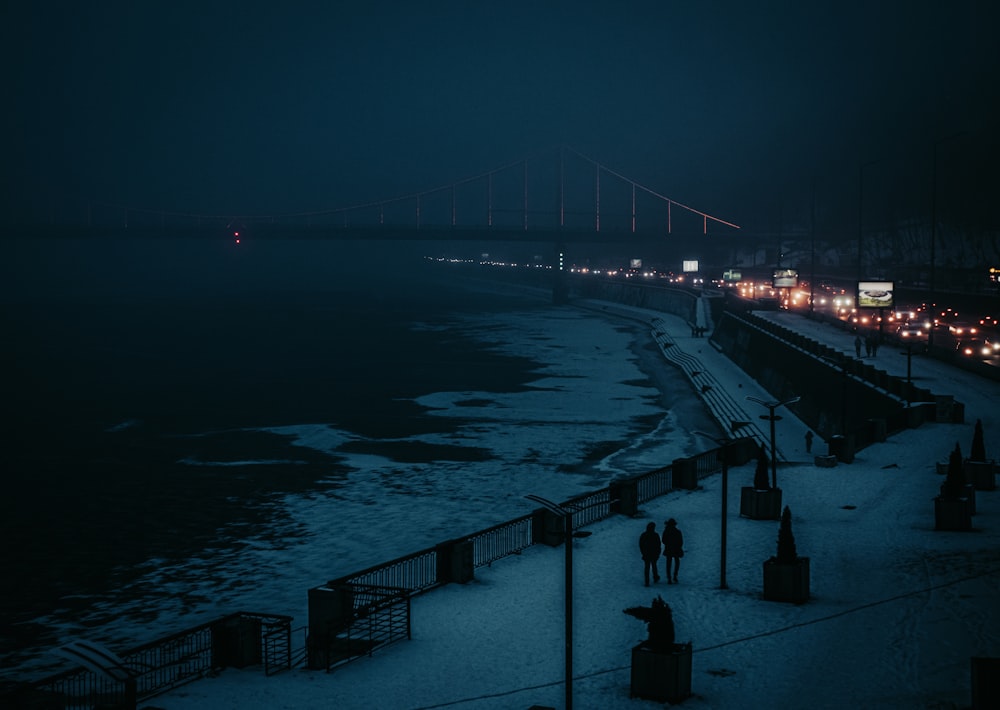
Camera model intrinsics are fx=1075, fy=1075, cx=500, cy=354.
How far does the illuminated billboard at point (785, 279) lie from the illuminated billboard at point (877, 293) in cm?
4875

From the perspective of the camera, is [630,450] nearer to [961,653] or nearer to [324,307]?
[961,653]

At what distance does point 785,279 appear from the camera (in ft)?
384

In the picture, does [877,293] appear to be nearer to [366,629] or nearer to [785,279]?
[785,279]

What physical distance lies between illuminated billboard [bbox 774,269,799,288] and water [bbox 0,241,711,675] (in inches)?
969

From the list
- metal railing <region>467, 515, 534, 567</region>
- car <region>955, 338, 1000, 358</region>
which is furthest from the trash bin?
car <region>955, 338, 1000, 358</region>

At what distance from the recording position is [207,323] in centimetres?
15000

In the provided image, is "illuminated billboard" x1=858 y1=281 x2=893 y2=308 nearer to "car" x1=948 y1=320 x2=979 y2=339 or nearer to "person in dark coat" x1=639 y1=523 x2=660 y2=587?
"car" x1=948 y1=320 x2=979 y2=339

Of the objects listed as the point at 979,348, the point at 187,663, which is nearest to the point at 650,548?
the point at 187,663

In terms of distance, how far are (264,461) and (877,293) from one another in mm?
41792

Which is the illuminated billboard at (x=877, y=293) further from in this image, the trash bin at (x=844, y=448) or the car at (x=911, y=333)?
the trash bin at (x=844, y=448)

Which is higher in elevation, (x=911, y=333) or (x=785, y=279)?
(x=785, y=279)

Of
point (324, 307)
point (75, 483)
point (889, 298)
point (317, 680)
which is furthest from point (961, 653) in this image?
point (324, 307)

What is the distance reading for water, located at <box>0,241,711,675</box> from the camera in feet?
89.8

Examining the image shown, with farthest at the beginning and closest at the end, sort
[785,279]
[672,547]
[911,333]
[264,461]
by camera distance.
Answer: [785,279] < [911,333] < [264,461] < [672,547]
